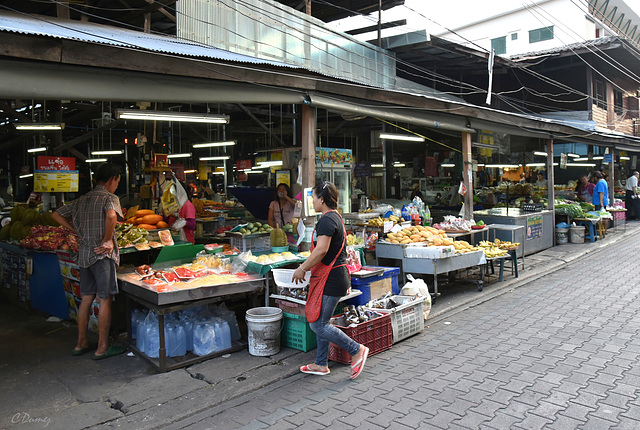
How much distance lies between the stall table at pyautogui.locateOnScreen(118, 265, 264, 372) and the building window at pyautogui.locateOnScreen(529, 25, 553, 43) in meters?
36.3

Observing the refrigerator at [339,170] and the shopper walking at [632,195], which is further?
the shopper walking at [632,195]

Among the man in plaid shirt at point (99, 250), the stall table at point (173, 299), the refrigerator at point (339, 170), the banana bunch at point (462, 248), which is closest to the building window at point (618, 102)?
the refrigerator at point (339, 170)

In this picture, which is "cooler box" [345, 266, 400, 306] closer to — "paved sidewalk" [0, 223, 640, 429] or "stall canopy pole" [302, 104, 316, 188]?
"paved sidewalk" [0, 223, 640, 429]

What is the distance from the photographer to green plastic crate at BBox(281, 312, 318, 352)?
5441 millimetres

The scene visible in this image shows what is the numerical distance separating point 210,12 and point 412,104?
6622mm

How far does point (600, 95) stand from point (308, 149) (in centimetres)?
2377

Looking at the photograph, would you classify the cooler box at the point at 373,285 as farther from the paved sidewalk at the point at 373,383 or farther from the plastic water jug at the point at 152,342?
the plastic water jug at the point at 152,342

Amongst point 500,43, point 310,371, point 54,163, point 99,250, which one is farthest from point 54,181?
point 500,43

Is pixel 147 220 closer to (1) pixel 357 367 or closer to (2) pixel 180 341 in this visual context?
(2) pixel 180 341

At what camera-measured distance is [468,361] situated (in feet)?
16.8

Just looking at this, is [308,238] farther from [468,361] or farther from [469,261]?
[469,261]

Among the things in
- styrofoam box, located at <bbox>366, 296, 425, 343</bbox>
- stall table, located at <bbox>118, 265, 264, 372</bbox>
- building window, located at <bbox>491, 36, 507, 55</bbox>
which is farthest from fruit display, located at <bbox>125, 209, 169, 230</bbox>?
building window, located at <bbox>491, 36, 507, 55</bbox>

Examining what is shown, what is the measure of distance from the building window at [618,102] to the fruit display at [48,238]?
29.7 metres

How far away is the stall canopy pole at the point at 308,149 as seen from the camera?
262 inches
